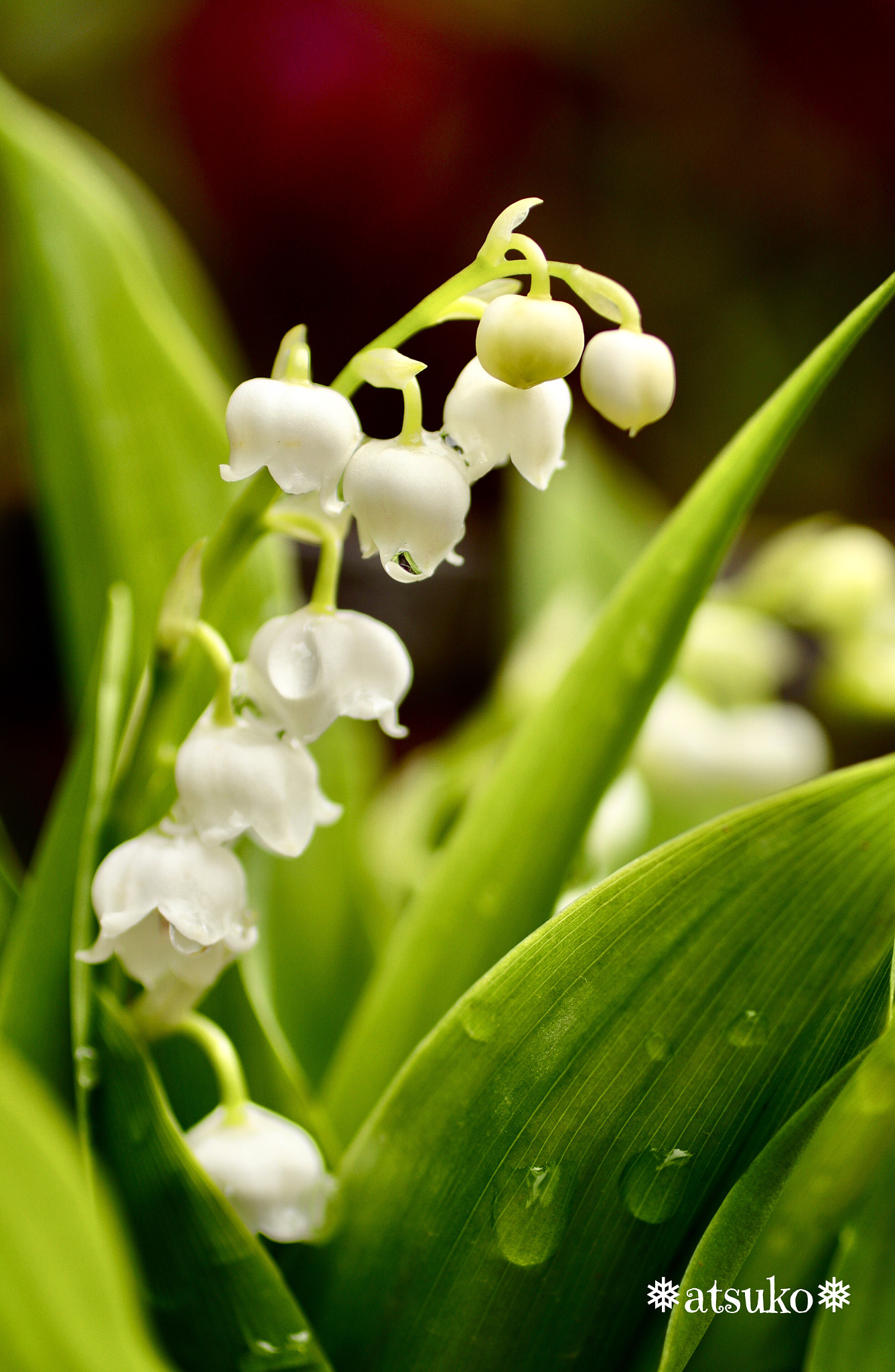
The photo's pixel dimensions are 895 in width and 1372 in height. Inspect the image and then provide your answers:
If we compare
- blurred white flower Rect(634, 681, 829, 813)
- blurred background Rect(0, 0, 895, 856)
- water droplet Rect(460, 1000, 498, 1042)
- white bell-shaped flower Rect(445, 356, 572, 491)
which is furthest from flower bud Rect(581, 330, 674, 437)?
blurred background Rect(0, 0, 895, 856)

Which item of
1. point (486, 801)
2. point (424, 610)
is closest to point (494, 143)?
point (424, 610)

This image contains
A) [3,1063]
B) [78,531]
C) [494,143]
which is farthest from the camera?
[494,143]

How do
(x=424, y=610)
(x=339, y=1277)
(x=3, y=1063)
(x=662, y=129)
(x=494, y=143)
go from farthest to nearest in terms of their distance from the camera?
(x=662, y=129) < (x=494, y=143) < (x=424, y=610) < (x=339, y=1277) < (x=3, y=1063)

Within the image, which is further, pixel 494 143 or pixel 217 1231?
pixel 494 143

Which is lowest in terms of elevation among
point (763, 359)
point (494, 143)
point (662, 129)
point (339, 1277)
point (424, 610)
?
point (339, 1277)

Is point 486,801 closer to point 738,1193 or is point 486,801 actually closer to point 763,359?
point 738,1193

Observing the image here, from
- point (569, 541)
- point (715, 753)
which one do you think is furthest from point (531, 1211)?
point (569, 541)

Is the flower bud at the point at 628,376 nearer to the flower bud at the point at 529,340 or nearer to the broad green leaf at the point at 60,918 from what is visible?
the flower bud at the point at 529,340

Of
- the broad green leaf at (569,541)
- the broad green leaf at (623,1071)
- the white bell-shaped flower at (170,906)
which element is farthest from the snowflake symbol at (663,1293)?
the broad green leaf at (569,541)
